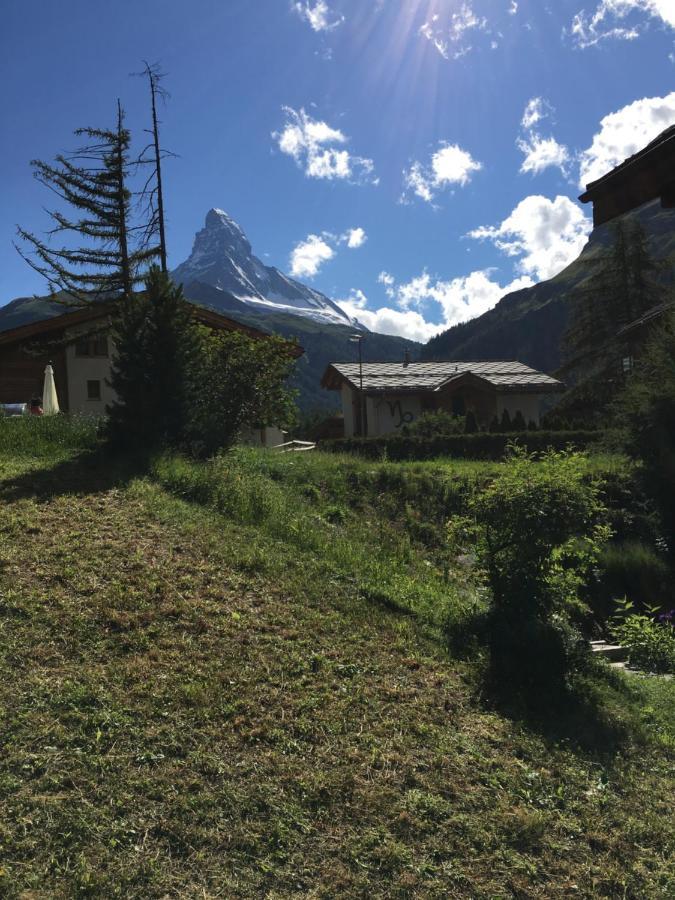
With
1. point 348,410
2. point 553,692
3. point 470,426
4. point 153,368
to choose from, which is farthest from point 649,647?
point 348,410

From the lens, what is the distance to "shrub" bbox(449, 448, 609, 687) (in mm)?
6488

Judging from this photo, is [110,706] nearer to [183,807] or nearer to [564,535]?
[183,807]

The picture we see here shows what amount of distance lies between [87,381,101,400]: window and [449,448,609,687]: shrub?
26770 millimetres

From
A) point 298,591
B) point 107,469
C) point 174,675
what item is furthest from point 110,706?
point 107,469

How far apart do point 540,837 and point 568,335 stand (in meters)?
47.0

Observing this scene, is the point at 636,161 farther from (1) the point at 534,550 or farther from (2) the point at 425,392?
(2) the point at 425,392

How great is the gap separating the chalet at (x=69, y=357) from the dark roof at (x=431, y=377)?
9733 mm

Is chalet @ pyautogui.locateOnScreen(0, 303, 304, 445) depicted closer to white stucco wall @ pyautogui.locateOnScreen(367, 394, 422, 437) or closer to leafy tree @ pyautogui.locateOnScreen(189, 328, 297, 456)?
white stucco wall @ pyautogui.locateOnScreen(367, 394, 422, 437)

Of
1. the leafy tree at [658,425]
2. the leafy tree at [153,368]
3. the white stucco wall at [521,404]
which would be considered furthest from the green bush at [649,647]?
the white stucco wall at [521,404]

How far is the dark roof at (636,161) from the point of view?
345 centimetres

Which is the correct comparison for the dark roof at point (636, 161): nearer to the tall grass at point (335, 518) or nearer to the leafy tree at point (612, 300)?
the tall grass at point (335, 518)

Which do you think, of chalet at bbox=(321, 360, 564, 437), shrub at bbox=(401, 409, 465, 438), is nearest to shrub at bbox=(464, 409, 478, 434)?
shrub at bbox=(401, 409, 465, 438)

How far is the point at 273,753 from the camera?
4242mm

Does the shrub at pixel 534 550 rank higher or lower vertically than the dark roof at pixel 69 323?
lower
